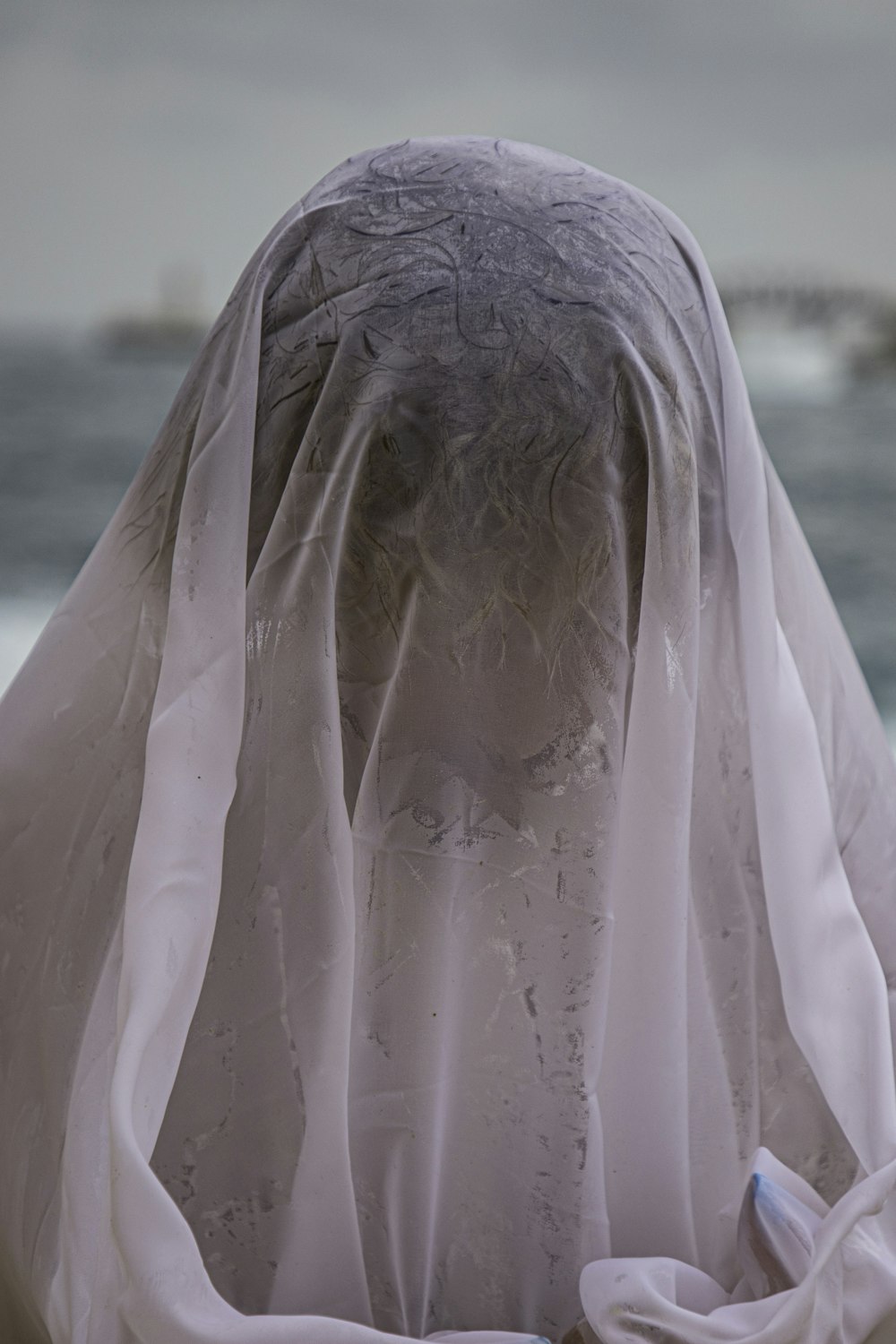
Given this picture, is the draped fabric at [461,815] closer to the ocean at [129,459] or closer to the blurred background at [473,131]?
the blurred background at [473,131]

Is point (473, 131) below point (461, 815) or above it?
above

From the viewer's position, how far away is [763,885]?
782 mm

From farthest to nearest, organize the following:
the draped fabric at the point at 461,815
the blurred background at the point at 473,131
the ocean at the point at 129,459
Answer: the ocean at the point at 129,459
the blurred background at the point at 473,131
the draped fabric at the point at 461,815

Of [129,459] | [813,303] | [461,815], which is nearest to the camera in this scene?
[461,815]

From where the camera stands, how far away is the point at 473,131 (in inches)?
175

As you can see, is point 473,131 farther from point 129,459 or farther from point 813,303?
point 129,459

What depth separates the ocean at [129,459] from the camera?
15.2 feet

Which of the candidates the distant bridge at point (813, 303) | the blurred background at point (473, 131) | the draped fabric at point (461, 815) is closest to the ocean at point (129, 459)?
the blurred background at point (473, 131)

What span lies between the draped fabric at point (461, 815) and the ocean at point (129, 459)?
3668 mm

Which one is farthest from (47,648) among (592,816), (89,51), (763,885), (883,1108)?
(89,51)

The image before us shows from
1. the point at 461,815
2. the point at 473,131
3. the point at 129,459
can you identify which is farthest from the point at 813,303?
the point at 461,815

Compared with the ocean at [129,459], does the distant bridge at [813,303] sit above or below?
above

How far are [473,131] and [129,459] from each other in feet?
6.69

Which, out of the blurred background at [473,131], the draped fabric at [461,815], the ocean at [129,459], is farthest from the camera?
the ocean at [129,459]
